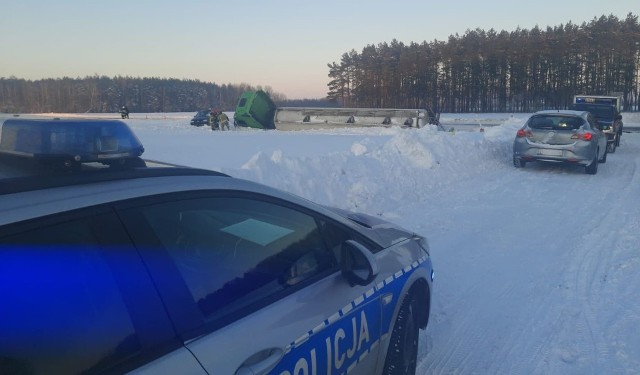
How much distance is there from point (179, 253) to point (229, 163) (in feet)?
37.7

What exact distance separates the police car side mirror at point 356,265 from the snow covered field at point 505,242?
1378mm

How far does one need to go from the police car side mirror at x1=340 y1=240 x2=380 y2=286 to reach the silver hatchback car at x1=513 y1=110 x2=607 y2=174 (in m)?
11.5

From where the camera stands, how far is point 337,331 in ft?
8.14

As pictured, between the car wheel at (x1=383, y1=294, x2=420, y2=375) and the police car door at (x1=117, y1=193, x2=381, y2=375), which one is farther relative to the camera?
the car wheel at (x1=383, y1=294, x2=420, y2=375)

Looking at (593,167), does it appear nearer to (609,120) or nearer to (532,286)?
(609,120)

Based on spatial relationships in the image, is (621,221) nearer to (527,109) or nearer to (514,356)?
(514,356)

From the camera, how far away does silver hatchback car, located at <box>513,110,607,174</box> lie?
41.0 ft

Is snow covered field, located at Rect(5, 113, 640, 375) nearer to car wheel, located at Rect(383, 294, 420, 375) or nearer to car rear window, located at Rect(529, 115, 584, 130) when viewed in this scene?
car wheel, located at Rect(383, 294, 420, 375)

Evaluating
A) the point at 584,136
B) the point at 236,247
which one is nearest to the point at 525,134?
the point at 584,136

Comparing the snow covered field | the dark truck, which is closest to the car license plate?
the snow covered field

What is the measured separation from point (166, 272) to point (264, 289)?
0.57 metres

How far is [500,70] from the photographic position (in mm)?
80250

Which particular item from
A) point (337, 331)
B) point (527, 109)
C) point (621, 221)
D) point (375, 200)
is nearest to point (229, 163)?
point (375, 200)

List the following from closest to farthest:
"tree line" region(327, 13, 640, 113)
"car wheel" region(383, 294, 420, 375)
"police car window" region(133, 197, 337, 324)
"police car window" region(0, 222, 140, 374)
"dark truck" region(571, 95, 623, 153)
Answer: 1. "police car window" region(0, 222, 140, 374)
2. "police car window" region(133, 197, 337, 324)
3. "car wheel" region(383, 294, 420, 375)
4. "dark truck" region(571, 95, 623, 153)
5. "tree line" region(327, 13, 640, 113)
